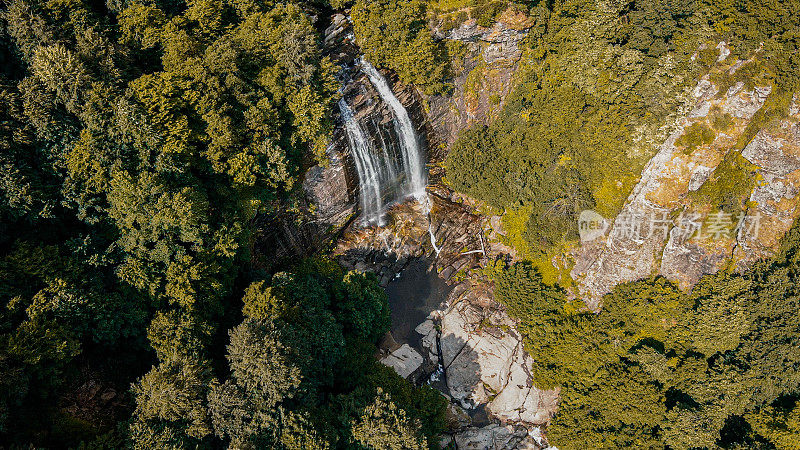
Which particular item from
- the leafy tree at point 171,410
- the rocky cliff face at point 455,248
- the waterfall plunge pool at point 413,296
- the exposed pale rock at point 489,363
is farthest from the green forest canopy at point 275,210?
the waterfall plunge pool at point 413,296

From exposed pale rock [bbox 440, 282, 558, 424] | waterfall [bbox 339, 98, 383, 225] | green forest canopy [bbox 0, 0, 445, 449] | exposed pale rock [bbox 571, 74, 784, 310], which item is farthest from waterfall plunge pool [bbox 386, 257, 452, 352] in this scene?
exposed pale rock [bbox 571, 74, 784, 310]

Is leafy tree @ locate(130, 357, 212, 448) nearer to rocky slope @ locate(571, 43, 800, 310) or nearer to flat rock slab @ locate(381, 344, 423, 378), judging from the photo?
flat rock slab @ locate(381, 344, 423, 378)

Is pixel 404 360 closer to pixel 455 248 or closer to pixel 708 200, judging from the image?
pixel 455 248

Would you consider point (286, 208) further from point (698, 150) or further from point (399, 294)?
point (698, 150)

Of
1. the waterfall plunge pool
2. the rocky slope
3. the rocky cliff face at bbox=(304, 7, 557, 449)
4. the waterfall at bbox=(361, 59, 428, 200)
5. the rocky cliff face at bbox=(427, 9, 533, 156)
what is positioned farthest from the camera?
the waterfall plunge pool

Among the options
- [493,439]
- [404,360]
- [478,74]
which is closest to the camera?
[493,439]

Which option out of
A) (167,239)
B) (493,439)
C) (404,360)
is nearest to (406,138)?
(404,360)
